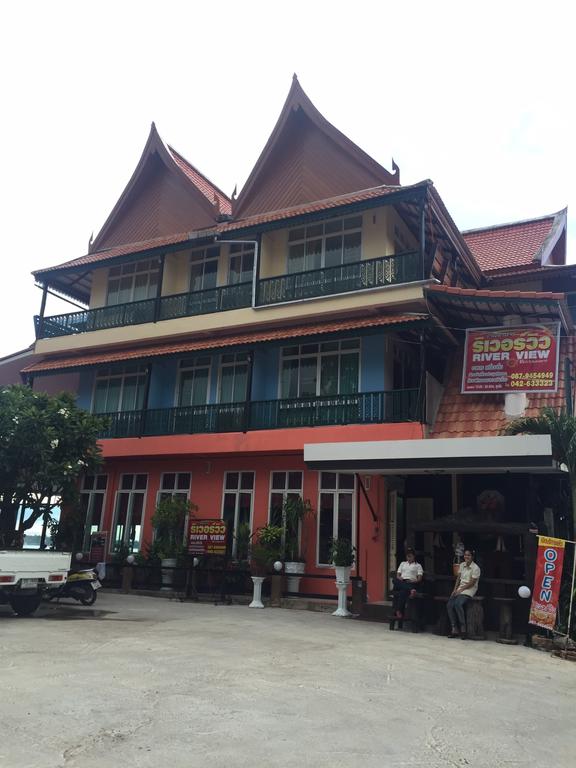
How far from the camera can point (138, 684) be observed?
697cm

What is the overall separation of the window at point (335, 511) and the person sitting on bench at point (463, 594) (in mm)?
4379

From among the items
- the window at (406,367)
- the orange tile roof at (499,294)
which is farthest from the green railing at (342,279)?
the window at (406,367)

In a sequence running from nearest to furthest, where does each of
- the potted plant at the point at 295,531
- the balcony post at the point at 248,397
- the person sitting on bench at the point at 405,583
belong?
the person sitting on bench at the point at 405,583, the potted plant at the point at 295,531, the balcony post at the point at 248,397

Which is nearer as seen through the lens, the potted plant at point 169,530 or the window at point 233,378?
the potted plant at point 169,530

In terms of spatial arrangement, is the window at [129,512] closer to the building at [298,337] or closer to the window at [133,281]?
the building at [298,337]

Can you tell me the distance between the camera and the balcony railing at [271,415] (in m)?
15.5

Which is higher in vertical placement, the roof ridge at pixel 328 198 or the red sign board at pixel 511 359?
the roof ridge at pixel 328 198

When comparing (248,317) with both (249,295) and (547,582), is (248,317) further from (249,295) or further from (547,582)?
(547,582)

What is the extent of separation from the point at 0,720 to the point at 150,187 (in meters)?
19.2

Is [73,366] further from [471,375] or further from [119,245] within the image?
[471,375]

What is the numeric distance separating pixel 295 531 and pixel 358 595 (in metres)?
2.49

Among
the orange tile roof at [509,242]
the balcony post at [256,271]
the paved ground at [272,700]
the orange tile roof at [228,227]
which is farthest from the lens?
the orange tile roof at [509,242]

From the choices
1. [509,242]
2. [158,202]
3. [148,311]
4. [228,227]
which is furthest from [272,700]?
[158,202]

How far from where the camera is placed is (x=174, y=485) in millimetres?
18844
